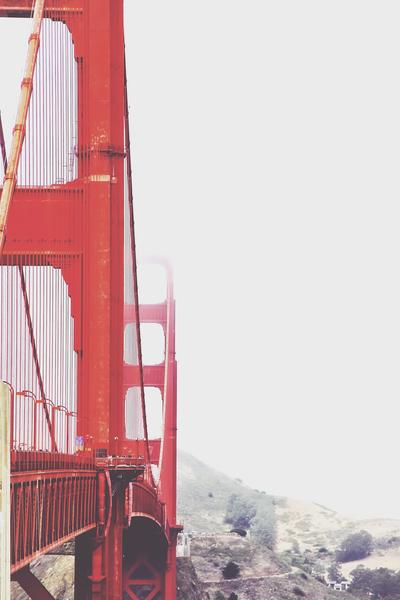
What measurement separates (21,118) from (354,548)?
127 meters

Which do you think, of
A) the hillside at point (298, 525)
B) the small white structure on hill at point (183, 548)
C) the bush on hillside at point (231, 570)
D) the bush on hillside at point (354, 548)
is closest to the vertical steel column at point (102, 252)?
the small white structure on hill at point (183, 548)

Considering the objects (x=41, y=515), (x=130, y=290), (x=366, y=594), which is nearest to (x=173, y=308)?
(x=130, y=290)

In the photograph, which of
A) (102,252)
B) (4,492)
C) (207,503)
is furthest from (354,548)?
(4,492)

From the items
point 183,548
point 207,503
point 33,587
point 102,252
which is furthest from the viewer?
point 207,503

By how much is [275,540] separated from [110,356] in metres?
139

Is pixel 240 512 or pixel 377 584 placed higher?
pixel 240 512

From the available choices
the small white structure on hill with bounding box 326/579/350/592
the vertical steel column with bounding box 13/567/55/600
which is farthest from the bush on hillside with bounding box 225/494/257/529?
the vertical steel column with bounding box 13/567/55/600

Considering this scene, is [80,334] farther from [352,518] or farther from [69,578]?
[352,518]

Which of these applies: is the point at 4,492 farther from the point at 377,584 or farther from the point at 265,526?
the point at 265,526

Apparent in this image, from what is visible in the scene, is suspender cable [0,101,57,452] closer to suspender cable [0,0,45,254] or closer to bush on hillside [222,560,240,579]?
suspender cable [0,0,45,254]

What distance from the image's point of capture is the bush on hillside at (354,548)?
137125 millimetres

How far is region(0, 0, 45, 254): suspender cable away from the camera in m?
11.5

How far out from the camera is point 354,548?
13788 cm

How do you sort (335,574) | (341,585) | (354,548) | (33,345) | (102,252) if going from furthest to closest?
(354,548) → (335,574) → (341,585) → (102,252) → (33,345)
